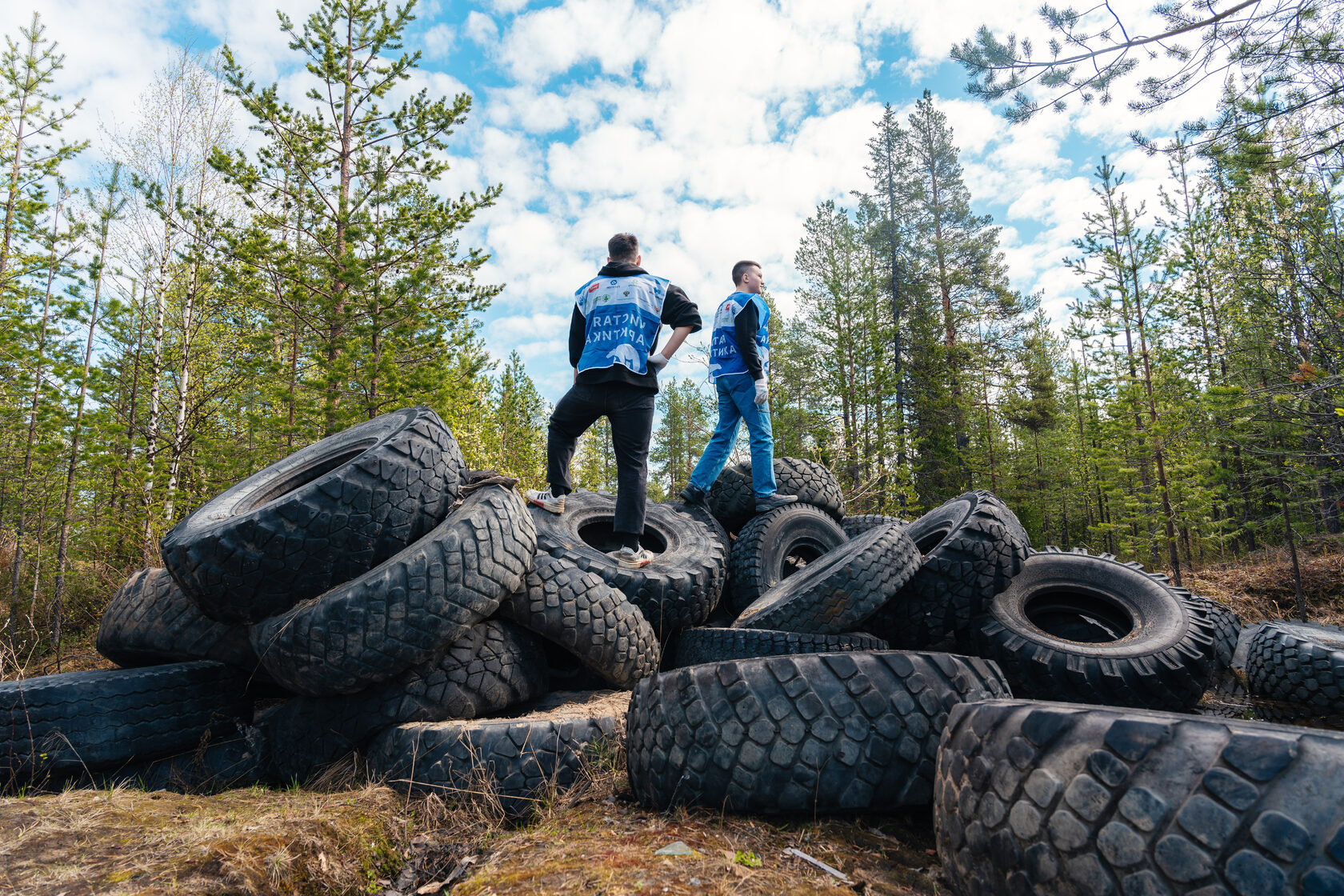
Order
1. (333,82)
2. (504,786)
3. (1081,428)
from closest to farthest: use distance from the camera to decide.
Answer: (504,786), (333,82), (1081,428)

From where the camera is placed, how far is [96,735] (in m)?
3.38

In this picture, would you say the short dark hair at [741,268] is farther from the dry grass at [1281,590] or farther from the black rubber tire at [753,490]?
the dry grass at [1281,590]

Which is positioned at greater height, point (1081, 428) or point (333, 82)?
point (333, 82)

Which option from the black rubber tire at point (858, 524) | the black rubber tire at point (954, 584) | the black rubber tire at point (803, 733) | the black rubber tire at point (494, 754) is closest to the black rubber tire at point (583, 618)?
the black rubber tire at point (494, 754)

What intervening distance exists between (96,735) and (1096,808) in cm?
461

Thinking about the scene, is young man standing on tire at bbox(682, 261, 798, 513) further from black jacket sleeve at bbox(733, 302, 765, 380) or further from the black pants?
the black pants

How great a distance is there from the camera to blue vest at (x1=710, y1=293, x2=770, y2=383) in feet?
21.2

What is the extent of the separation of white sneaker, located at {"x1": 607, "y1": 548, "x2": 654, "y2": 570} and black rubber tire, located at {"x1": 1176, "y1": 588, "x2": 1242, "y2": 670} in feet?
13.1

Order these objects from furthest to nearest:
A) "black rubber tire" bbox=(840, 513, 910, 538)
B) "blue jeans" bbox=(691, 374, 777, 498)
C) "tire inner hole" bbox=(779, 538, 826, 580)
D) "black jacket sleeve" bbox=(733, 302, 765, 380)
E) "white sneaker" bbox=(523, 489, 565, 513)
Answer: "black rubber tire" bbox=(840, 513, 910, 538) < "black jacket sleeve" bbox=(733, 302, 765, 380) < "blue jeans" bbox=(691, 374, 777, 498) < "tire inner hole" bbox=(779, 538, 826, 580) < "white sneaker" bbox=(523, 489, 565, 513)

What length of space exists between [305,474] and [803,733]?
438 centimetres

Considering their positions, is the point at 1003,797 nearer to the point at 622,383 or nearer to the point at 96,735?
the point at 622,383

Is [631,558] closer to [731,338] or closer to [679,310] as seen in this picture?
[679,310]

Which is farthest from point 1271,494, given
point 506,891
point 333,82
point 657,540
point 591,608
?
point 333,82

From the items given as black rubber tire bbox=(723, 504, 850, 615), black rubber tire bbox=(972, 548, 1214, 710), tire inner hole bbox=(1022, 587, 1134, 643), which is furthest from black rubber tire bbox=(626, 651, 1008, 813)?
tire inner hole bbox=(1022, 587, 1134, 643)
